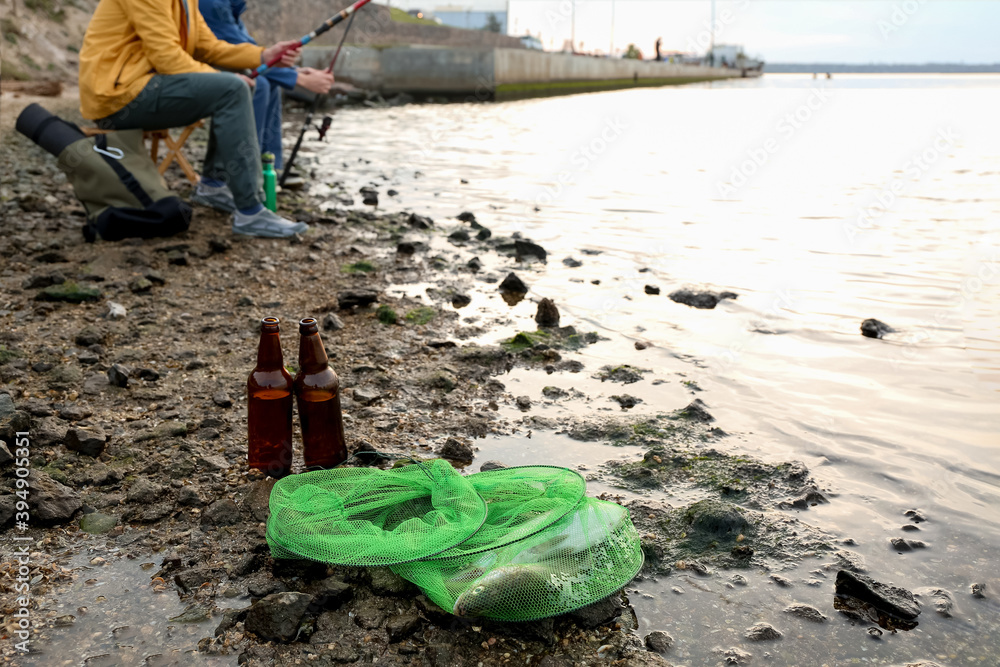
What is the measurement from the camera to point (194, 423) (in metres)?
3.46

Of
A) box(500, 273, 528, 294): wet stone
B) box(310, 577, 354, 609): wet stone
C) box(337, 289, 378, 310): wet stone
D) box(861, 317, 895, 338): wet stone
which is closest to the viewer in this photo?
box(310, 577, 354, 609): wet stone

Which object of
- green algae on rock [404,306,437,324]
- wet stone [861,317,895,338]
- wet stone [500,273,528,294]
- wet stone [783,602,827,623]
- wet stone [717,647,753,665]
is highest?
wet stone [500,273,528,294]

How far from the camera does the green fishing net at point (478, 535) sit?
226 centimetres

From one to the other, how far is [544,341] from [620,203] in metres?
5.38

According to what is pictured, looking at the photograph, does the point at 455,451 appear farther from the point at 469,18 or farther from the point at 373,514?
the point at 469,18

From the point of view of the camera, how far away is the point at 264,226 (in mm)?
6648

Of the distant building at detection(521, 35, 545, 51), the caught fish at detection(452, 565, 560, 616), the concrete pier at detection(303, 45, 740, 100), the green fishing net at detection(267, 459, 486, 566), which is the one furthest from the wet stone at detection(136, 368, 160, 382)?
the distant building at detection(521, 35, 545, 51)

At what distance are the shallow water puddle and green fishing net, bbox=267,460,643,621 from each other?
13.8 inches

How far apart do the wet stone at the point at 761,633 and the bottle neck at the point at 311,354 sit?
5.64 feet

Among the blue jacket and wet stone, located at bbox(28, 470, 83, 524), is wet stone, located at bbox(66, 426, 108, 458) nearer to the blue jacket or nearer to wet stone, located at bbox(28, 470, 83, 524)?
wet stone, located at bbox(28, 470, 83, 524)

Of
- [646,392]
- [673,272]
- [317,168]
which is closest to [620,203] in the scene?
[673,272]

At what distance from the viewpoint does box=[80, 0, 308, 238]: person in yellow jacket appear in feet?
18.6

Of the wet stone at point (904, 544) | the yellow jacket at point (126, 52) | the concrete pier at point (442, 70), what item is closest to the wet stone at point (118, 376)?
the yellow jacket at point (126, 52)

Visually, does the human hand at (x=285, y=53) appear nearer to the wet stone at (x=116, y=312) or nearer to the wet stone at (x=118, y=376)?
the wet stone at (x=116, y=312)
